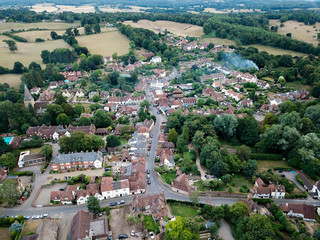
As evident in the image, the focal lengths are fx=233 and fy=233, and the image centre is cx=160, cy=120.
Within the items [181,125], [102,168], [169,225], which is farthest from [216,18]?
[169,225]

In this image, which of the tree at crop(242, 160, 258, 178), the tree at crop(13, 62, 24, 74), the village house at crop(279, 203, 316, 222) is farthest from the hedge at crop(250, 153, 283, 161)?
the tree at crop(13, 62, 24, 74)

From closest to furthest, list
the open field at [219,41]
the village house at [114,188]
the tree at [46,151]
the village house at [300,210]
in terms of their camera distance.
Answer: the village house at [300,210], the village house at [114,188], the tree at [46,151], the open field at [219,41]

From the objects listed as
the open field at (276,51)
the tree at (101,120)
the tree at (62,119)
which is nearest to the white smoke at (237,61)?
the open field at (276,51)

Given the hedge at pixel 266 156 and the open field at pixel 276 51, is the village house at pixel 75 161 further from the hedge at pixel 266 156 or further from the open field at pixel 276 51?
the open field at pixel 276 51

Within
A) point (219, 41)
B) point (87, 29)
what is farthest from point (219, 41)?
point (87, 29)

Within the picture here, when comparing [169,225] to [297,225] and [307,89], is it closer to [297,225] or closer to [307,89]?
[297,225]

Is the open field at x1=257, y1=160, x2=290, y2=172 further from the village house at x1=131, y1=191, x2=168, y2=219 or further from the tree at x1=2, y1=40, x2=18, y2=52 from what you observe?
the tree at x1=2, y1=40, x2=18, y2=52

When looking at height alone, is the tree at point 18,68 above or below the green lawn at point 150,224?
above

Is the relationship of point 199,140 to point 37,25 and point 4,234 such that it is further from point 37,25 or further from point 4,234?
point 37,25
